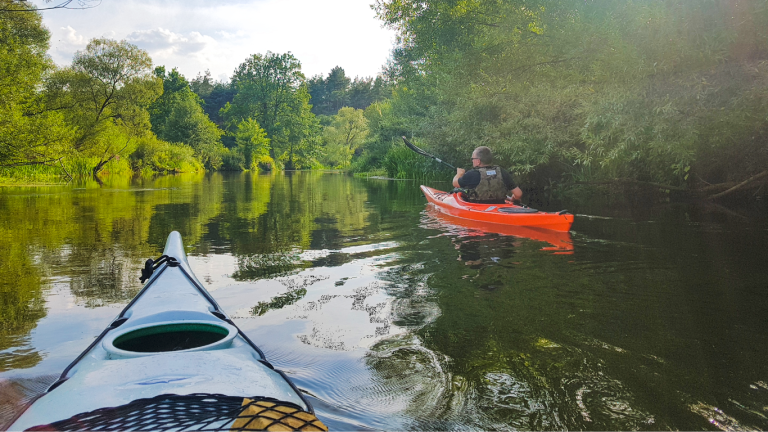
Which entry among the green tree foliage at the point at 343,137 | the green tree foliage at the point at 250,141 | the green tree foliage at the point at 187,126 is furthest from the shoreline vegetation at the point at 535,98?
the green tree foliage at the point at 343,137

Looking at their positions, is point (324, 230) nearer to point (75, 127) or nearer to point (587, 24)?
point (587, 24)

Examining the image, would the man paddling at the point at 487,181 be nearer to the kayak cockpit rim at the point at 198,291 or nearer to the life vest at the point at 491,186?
the life vest at the point at 491,186

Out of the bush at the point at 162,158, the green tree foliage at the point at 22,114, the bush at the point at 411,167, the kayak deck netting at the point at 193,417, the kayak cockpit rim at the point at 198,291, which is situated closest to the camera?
the kayak deck netting at the point at 193,417

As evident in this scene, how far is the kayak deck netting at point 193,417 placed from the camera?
4.29ft

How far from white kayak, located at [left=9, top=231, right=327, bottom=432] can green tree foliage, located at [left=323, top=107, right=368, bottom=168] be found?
50168 mm

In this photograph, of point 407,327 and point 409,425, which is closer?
point 409,425

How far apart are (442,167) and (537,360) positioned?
17282mm

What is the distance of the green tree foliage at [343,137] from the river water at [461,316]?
45234mm

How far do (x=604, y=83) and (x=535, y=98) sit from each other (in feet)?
7.50

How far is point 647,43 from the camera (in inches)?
294

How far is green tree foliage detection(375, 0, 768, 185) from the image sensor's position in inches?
279

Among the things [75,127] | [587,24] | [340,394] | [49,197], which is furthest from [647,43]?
[75,127]

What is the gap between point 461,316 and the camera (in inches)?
140

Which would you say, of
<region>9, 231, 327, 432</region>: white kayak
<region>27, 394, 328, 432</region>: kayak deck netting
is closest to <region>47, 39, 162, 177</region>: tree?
<region>9, 231, 327, 432</region>: white kayak
